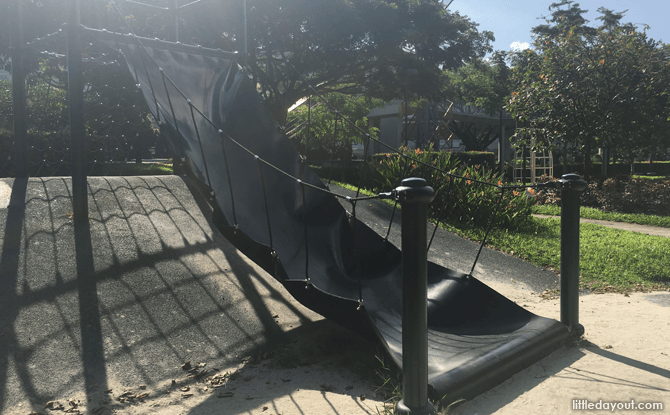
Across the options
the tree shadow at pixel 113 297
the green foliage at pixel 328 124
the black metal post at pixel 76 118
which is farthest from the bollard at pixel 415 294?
the green foliage at pixel 328 124

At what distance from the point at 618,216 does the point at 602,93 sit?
12.0 ft

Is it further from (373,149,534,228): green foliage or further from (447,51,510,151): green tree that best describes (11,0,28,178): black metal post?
(447,51,510,151): green tree

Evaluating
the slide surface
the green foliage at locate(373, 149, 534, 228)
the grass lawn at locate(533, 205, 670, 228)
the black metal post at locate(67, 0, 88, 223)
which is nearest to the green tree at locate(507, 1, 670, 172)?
the grass lawn at locate(533, 205, 670, 228)

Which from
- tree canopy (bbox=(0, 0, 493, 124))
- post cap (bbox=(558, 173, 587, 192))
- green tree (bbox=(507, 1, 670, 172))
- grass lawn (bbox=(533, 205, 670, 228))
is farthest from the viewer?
tree canopy (bbox=(0, 0, 493, 124))

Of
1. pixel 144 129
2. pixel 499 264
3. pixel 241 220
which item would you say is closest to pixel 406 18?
pixel 144 129

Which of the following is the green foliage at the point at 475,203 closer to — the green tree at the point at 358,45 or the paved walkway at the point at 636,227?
the paved walkway at the point at 636,227

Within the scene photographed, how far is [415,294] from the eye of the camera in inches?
96.1

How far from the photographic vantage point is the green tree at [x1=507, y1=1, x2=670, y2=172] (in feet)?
41.4

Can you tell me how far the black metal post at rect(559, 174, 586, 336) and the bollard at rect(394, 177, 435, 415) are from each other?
1.66 m

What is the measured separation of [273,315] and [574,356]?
2395 millimetres

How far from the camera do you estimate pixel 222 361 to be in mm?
3457

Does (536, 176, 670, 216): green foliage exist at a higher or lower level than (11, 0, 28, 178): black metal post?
lower

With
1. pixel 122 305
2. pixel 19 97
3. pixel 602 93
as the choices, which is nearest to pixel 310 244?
pixel 122 305

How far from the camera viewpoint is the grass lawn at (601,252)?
5.76m
